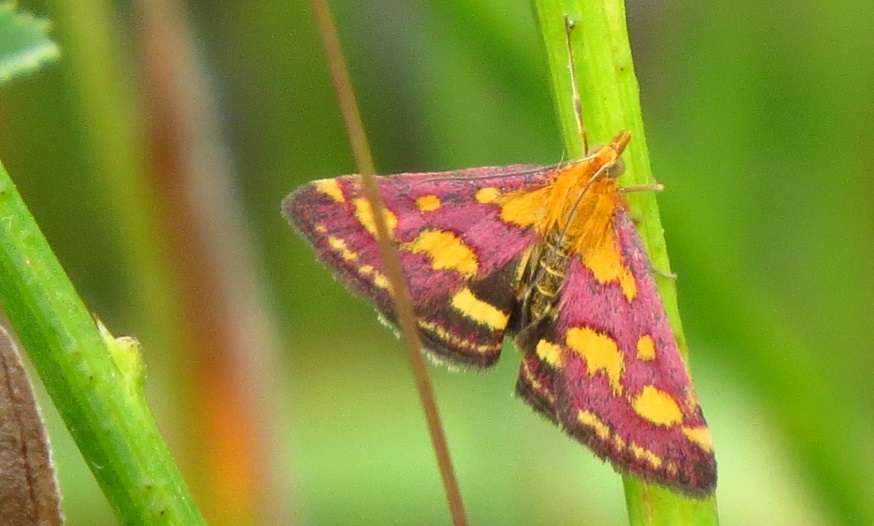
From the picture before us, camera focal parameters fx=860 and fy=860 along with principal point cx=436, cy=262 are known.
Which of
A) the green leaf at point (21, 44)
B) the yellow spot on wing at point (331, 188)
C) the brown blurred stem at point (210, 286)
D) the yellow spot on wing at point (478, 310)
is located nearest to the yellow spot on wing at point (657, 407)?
the yellow spot on wing at point (478, 310)

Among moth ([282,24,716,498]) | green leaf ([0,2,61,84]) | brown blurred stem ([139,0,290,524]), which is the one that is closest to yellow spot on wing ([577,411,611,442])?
moth ([282,24,716,498])

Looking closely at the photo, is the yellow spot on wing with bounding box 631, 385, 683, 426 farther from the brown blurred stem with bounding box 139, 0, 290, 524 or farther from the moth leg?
the brown blurred stem with bounding box 139, 0, 290, 524

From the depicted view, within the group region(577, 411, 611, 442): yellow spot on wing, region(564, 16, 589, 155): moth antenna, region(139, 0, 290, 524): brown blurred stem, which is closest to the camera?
region(564, 16, 589, 155): moth antenna

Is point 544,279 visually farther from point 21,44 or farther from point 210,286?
point 210,286

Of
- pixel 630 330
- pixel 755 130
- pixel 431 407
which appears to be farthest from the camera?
pixel 755 130

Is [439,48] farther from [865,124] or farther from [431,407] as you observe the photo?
[431,407]

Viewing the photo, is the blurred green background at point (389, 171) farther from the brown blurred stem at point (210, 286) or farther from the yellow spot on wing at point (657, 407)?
the yellow spot on wing at point (657, 407)

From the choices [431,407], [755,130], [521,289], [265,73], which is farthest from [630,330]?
[265,73]
